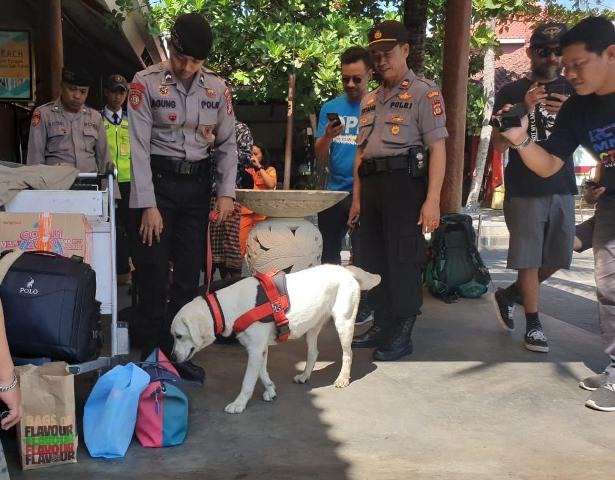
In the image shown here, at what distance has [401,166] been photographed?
4266mm

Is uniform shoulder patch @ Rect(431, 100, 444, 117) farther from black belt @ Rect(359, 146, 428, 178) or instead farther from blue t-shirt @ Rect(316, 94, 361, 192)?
blue t-shirt @ Rect(316, 94, 361, 192)

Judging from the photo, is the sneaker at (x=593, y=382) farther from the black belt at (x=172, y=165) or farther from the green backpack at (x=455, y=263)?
the black belt at (x=172, y=165)

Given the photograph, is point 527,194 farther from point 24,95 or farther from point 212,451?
point 24,95

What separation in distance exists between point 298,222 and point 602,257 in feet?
6.57

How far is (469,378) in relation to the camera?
4.06 meters

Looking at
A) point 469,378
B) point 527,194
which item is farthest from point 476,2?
point 469,378

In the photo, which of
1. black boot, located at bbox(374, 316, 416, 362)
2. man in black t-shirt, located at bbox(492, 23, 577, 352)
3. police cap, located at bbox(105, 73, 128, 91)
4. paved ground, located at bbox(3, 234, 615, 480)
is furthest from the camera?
police cap, located at bbox(105, 73, 128, 91)

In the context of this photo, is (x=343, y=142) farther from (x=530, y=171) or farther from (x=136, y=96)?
(x=136, y=96)

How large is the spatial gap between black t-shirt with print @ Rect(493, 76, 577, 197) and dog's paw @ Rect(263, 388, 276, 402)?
237cm

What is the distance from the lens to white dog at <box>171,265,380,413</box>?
10.9 ft

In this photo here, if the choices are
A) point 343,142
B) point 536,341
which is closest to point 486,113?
point 343,142

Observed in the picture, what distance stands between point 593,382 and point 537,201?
4.49ft

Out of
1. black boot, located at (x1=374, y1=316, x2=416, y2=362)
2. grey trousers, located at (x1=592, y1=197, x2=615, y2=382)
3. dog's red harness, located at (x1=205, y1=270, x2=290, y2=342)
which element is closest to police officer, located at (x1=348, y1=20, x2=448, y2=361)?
black boot, located at (x1=374, y1=316, x2=416, y2=362)

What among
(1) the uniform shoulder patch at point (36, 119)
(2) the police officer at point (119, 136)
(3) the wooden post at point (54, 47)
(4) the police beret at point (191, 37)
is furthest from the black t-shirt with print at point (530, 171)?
(3) the wooden post at point (54, 47)
